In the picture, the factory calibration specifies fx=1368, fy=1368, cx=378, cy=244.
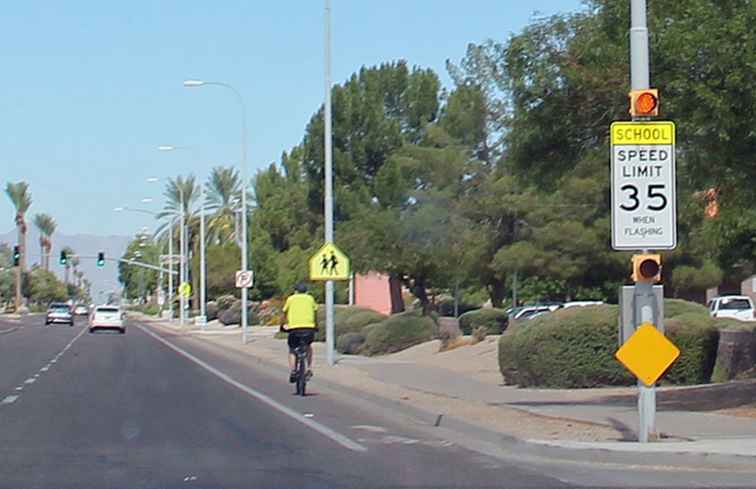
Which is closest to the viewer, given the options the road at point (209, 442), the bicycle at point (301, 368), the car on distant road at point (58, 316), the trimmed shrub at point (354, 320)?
the road at point (209, 442)

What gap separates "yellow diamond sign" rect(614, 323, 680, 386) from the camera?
1585cm

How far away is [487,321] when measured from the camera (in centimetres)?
4925

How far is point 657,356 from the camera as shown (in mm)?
15883

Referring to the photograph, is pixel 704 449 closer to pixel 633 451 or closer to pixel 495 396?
pixel 633 451

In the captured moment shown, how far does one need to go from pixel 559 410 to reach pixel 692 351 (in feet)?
21.3

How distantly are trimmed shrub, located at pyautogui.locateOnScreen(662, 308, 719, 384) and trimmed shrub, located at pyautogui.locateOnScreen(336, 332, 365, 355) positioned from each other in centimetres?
1985

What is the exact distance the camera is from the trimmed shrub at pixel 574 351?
26859mm

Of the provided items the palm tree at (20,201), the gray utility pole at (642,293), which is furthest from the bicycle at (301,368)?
the palm tree at (20,201)

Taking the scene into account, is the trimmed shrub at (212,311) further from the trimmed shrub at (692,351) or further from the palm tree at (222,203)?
the trimmed shrub at (692,351)

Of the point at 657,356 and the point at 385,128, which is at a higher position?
the point at 385,128

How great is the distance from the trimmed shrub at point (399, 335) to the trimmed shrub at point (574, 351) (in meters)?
17.0

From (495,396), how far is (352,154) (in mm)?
40548

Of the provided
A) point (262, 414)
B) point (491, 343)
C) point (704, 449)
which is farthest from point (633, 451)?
point (491, 343)

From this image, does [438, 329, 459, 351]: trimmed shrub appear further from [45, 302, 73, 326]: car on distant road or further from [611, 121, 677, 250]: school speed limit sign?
[45, 302, 73, 326]: car on distant road
